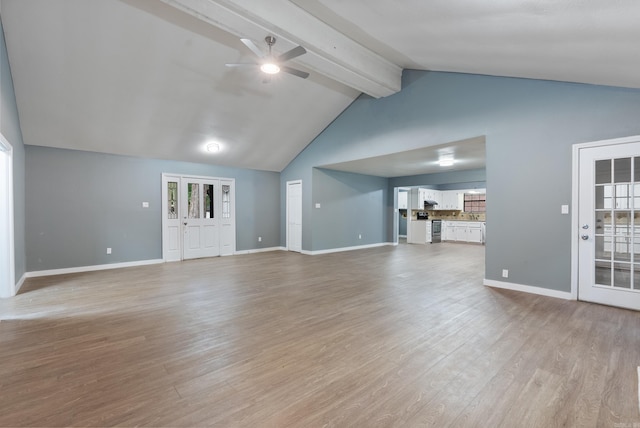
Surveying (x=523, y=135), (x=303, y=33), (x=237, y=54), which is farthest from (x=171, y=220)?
(x=523, y=135)

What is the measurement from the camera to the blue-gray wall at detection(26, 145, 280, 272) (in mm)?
5398

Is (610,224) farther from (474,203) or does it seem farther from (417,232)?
(474,203)

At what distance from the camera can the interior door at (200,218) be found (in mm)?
7133

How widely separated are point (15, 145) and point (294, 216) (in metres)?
5.65

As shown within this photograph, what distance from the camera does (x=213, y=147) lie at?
6805 millimetres

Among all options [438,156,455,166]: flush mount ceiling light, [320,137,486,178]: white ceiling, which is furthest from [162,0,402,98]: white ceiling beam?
[438,156,455,166]: flush mount ceiling light

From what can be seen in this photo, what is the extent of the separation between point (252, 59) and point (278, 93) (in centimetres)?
104

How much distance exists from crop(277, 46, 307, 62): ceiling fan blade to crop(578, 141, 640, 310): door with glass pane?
12.2ft

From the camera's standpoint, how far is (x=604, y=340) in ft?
8.79

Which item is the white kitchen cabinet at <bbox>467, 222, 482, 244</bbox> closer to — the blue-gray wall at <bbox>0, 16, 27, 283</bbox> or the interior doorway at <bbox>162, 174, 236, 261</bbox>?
the interior doorway at <bbox>162, 174, 236, 261</bbox>

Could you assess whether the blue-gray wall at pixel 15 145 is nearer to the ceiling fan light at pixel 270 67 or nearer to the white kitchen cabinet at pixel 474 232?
the ceiling fan light at pixel 270 67

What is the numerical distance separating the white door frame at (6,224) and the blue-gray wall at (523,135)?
240 inches

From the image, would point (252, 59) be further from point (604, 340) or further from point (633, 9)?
point (604, 340)

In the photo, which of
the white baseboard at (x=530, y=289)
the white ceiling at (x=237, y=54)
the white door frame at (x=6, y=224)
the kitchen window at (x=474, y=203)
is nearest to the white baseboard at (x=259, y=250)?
the white ceiling at (x=237, y=54)
